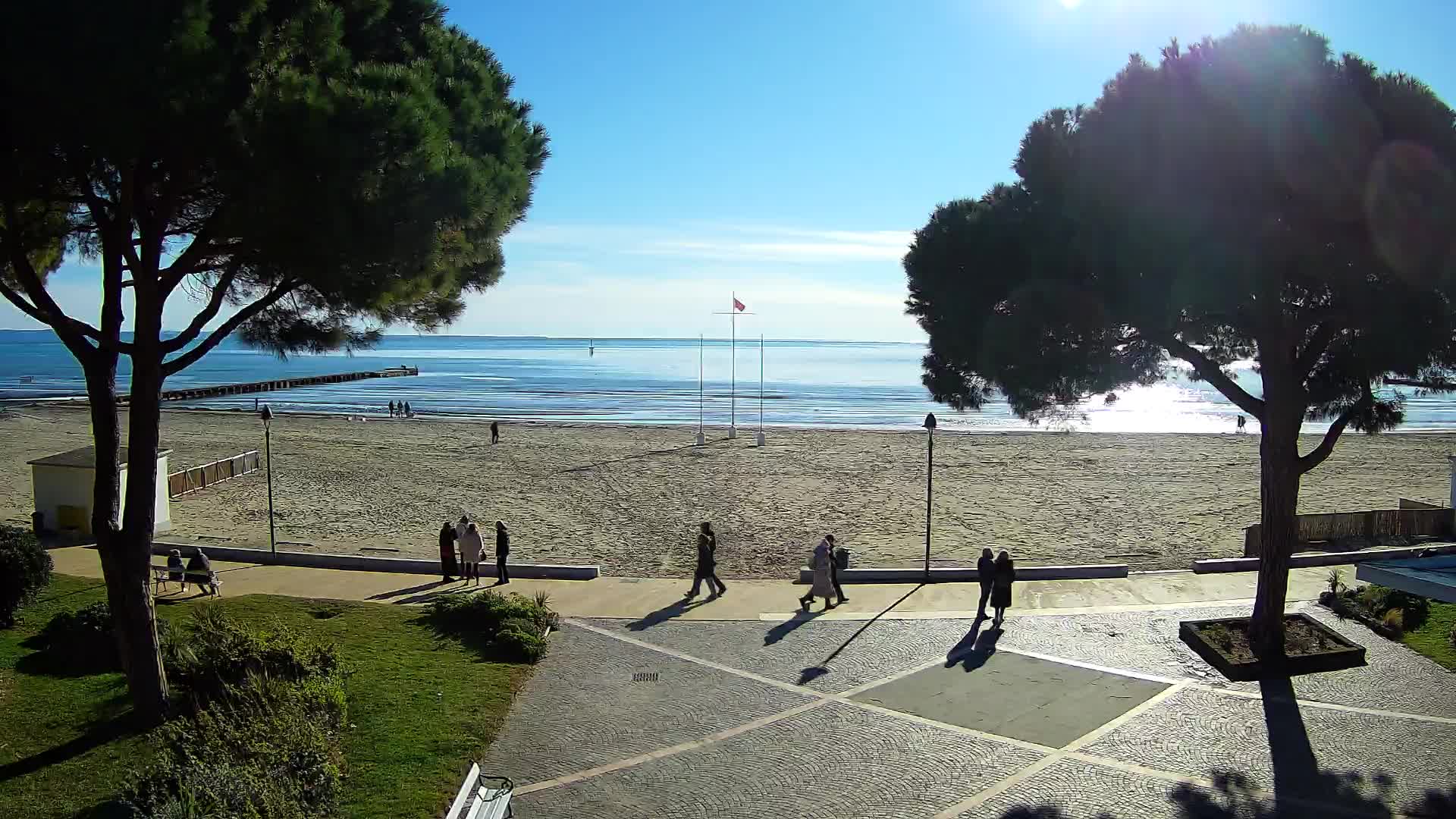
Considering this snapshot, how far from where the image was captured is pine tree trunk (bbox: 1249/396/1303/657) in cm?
1154

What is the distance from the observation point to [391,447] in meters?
39.0

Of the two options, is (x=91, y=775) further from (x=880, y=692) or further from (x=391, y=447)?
(x=391, y=447)

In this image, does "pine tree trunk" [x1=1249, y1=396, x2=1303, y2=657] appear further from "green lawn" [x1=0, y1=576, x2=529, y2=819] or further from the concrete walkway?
"green lawn" [x1=0, y1=576, x2=529, y2=819]

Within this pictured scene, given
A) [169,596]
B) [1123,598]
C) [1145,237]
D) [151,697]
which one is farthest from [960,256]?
[169,596]

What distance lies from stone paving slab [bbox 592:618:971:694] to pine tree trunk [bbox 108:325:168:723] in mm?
5884

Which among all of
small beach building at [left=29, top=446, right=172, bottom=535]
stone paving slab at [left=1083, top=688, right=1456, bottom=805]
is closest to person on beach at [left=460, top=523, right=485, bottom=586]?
small beach building at [left=29, top=446, right=172, bottom=535]

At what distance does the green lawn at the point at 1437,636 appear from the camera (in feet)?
38.3

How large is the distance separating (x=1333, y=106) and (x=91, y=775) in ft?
45.0

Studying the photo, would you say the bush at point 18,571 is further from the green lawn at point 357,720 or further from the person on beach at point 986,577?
the person on beach at point 986,577

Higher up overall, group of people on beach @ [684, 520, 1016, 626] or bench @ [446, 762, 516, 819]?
group of people on beach @ [684, 520, 1016, 626]

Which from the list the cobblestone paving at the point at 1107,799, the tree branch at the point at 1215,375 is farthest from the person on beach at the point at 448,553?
the tree branch at the point at 1215,375

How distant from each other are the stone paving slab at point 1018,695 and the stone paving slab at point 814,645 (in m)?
0.51

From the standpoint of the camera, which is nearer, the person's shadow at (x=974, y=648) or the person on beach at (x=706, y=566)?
the person's shadow at (x=974, y=648)

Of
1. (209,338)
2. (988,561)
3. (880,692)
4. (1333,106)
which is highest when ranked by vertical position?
(1333,106)
